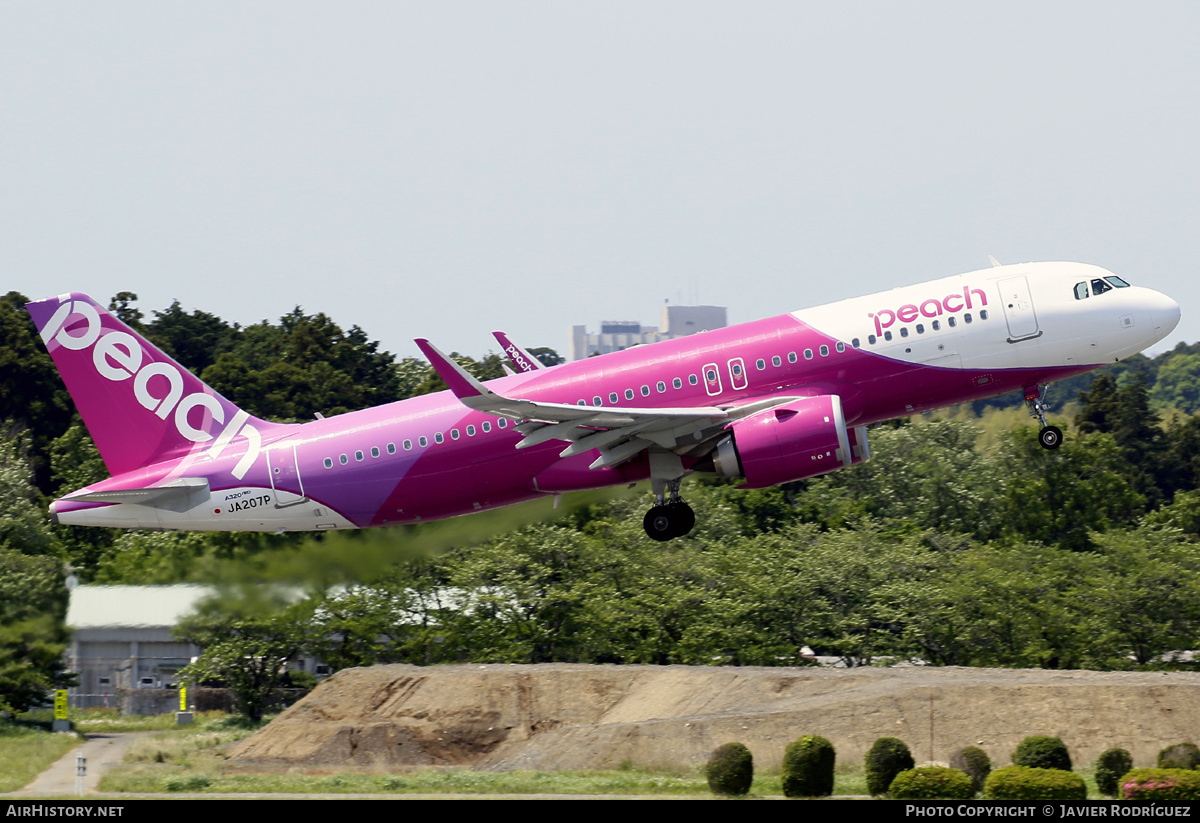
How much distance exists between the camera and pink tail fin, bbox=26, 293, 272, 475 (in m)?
40.3

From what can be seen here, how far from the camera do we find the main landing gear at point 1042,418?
37.6 m

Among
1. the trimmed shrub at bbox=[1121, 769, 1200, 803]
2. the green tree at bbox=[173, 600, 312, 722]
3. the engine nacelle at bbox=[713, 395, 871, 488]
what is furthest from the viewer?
the green tree at bbox=[173, 600, 312, 722]

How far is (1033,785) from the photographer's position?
32000 millimetres

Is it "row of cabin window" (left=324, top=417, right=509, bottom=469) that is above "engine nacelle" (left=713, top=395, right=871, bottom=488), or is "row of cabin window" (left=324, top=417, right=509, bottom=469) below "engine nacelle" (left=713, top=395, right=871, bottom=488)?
above

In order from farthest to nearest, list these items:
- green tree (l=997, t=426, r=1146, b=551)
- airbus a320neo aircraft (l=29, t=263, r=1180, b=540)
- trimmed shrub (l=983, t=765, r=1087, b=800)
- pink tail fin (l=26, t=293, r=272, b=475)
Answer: green tree (l=997, t=426, r=1146, b=551) → pink tail fin (l=26, t=293, r=272, b=475) → airbus a320neo aircraft (l=29, t=263, r=1180, b=540) → trimmed shrub (l=983, t=765, r=1087, b=800)

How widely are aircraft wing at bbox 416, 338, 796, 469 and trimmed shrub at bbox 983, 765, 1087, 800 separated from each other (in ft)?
33.2

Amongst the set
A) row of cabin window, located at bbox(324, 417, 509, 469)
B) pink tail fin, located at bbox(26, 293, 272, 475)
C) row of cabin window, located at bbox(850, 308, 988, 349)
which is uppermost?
pink tail fin, located at bbox(26, 293, 272, 475)

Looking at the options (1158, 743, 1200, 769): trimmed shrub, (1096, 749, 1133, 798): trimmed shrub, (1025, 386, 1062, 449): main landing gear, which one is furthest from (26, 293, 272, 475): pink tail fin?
(1158, 743, 1200, 769): trimmed shrub

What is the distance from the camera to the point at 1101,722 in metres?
40.6

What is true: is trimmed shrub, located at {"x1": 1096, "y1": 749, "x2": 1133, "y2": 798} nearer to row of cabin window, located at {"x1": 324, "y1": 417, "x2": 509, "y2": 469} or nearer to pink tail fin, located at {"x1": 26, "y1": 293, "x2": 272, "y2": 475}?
row of cabin window, located at {"x1": 324, "y1": 417, "x2": 509, "y2": 469}

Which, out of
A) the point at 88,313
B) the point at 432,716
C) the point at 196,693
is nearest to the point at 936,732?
the point at 432,716

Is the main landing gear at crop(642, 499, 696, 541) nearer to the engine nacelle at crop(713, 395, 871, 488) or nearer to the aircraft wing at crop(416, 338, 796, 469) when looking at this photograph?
the aircraft wing at crop(416, 338, 796, 469)

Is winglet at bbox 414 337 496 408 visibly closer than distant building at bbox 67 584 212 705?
Yes
